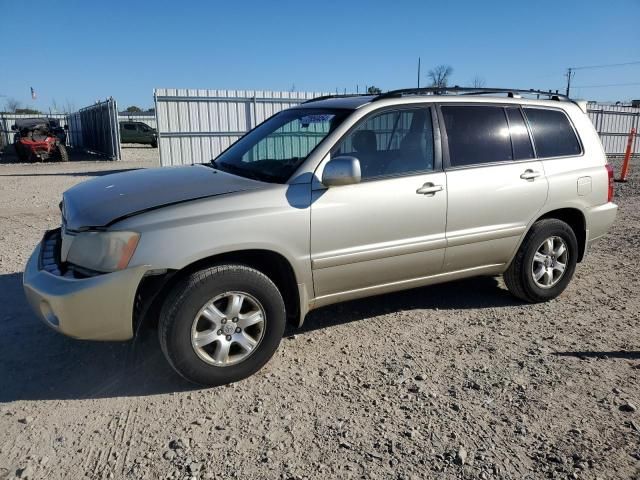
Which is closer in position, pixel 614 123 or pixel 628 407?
pixel 628 407

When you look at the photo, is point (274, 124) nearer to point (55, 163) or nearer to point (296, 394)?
point (296, 394)

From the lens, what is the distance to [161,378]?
341cm

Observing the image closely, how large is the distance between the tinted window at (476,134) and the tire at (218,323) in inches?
74.0

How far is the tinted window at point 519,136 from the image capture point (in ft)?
14.5

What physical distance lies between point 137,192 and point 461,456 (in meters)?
2.53

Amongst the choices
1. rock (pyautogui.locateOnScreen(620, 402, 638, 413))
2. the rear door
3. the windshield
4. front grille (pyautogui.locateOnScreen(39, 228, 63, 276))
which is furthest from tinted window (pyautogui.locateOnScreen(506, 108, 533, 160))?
front grille (pyautogui.locateOnScreen(39, 228, 63, 276))

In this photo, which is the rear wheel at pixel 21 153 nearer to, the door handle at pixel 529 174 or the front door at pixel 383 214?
the front door at pixel 383 214

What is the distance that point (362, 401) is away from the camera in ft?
10.3

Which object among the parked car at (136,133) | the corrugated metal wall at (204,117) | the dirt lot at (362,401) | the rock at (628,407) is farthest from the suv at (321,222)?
the parked car at (136,133)

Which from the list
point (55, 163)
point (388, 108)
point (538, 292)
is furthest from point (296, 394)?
point (55, 163)

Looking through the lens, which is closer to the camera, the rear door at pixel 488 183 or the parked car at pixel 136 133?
the rear door at pixel 488 183

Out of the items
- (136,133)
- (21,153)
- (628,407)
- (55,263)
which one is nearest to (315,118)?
(55,263)

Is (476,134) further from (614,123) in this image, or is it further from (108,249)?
(614,123)

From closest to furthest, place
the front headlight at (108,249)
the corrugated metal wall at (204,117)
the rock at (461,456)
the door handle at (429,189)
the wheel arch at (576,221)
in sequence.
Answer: the rock at (461,456) < the front headlight at (108,249) < the door handle at (429,189) < the wheel arch at (576,221) < the corrugated metal wall at (204,117)
